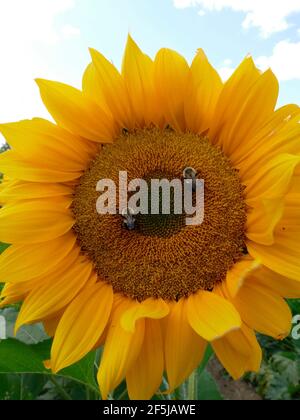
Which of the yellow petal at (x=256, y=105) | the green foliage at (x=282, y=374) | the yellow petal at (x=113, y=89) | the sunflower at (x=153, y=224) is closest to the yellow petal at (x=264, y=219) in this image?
the sunflower at (x=153, y=224)

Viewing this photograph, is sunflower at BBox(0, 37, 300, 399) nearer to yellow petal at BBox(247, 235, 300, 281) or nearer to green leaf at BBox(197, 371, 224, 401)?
yellow petal at BBox(247, 235, 300, 281)

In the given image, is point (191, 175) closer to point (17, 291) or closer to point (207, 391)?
point (17, 291)

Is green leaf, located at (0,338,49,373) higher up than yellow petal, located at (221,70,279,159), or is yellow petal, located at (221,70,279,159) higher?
yellow petal, located at (221,70,279,159)

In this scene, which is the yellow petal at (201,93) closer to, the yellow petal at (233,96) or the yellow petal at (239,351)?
the yellow petal at (233,96)

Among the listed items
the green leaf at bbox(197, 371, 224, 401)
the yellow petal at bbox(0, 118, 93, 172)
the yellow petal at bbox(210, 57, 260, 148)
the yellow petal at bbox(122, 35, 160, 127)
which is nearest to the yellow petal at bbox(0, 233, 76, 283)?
the yellow petal at bbox(0, 118, 93, 172)

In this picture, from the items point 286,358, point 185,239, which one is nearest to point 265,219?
point 185,239
